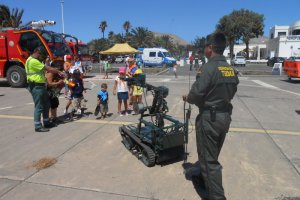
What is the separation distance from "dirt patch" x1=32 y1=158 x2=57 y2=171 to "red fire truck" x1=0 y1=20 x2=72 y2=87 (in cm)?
988

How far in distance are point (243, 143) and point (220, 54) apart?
296 centimetres

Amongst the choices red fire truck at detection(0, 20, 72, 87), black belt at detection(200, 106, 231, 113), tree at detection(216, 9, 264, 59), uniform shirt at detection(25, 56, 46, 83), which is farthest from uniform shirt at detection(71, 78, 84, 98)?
tree at detection(216, 9, 264, 59)

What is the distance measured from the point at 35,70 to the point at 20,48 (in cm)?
910

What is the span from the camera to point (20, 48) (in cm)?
1448

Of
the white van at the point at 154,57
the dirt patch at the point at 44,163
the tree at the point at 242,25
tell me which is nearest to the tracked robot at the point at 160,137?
the dirt patch at the point at 44,163

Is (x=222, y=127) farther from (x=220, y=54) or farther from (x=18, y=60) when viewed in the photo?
(x=18, y=60)

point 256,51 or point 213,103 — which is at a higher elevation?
point 256,51

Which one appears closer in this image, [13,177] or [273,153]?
[13,177]

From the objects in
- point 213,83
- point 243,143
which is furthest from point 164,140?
point 243,143

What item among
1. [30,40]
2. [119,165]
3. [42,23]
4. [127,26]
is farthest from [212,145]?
[127,26]

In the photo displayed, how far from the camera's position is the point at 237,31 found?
6538cm

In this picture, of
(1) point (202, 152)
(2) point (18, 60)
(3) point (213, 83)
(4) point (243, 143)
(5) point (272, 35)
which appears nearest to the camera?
(3) point (213, 83)

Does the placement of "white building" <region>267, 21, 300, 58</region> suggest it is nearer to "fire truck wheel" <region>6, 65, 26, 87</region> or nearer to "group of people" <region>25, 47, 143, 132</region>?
"fire truck wheel" <region>6, 65, 26, 87</region>

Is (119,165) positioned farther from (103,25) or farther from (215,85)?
(103,25)
